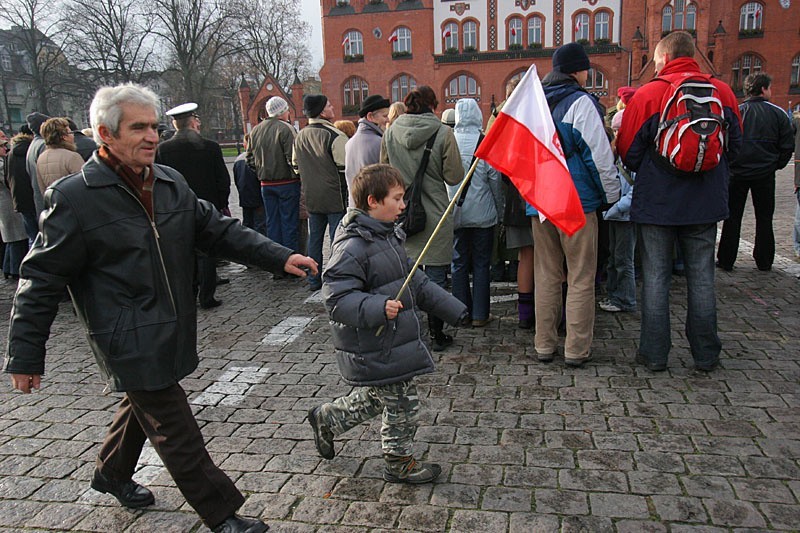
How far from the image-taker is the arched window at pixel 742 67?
Answer: 1857 inches

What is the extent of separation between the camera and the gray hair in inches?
107

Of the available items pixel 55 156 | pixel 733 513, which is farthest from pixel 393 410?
pixel 55 156

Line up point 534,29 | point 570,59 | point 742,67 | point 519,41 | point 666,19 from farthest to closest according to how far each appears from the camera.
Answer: point 519,41 → point 534,29 → point 742,67 → point 666,19 → point 570,59

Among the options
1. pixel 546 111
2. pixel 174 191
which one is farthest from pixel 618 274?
pixel 174 191

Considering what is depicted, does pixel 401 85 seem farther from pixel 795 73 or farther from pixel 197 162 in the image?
pixel 197 162

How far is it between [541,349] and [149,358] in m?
3.13

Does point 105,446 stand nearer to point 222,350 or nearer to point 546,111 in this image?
point 222,350

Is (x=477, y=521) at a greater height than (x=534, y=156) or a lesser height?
lesser

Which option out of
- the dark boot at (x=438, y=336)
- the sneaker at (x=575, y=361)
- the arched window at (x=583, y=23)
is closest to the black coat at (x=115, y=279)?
the dark boot at (x=438, y=336)

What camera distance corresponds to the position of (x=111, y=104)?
106 inches

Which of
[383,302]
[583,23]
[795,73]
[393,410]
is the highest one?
[583,23]

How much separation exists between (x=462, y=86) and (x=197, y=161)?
47.4 m

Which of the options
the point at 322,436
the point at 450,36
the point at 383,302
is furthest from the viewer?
the point at 450,36

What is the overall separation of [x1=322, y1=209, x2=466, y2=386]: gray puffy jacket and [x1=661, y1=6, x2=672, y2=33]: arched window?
50586mm
